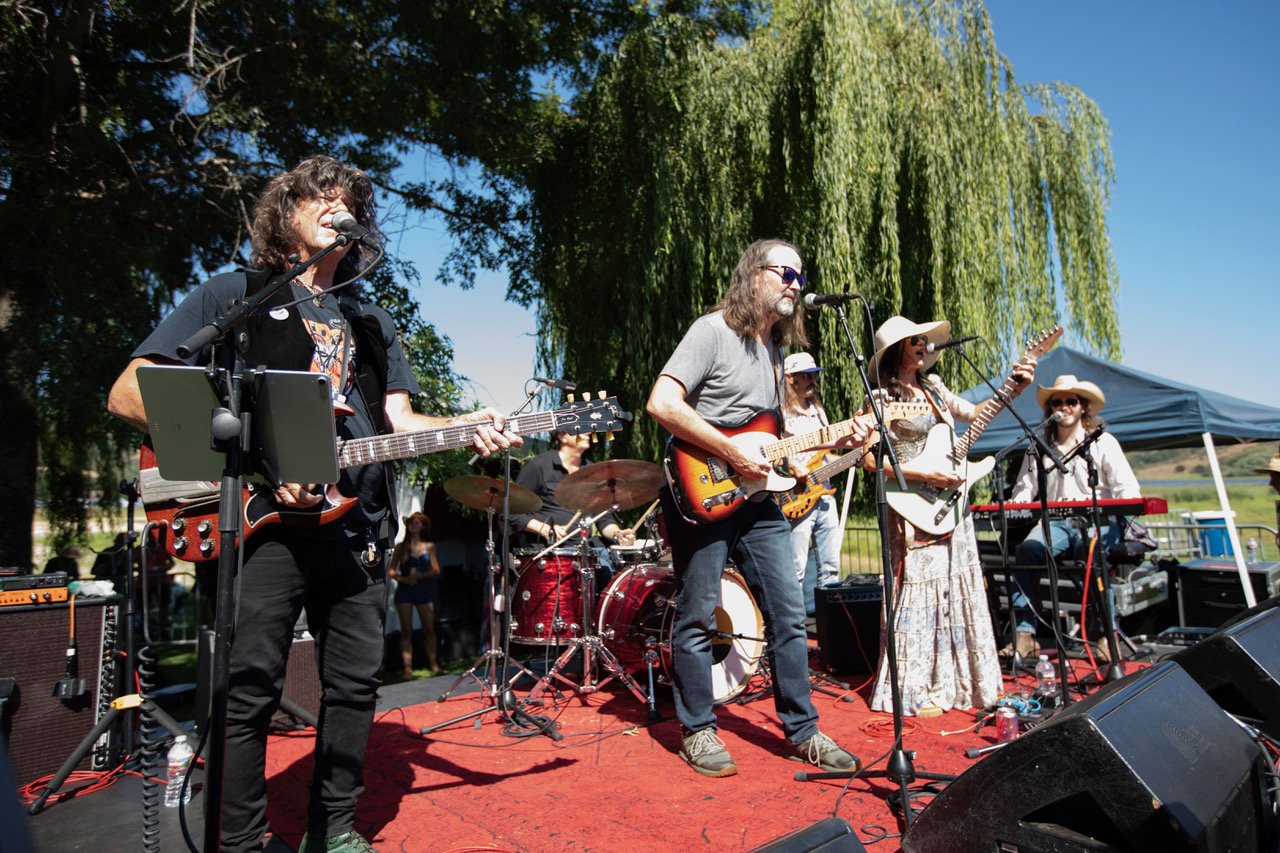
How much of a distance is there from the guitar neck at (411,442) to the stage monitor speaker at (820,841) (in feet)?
5.39

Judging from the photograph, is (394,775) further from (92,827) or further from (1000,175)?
(1000,175)

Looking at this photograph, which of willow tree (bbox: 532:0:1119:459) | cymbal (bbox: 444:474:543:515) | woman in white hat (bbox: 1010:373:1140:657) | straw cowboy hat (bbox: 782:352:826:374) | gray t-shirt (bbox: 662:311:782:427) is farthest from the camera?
willow tree (bbox: 532:0:1119:459)

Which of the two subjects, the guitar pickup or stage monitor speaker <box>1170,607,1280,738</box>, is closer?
stage monitor speaker <box>1170,607,1280,738</box>

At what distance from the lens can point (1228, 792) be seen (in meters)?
2.05

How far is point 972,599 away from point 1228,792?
2.42 m

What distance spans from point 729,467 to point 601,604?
2.14m

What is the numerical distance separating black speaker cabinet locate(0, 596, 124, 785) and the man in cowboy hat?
4.19 metres

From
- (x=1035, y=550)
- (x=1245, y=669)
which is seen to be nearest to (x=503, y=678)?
(x=1245, y=669)

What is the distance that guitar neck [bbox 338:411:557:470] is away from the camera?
2.56 m

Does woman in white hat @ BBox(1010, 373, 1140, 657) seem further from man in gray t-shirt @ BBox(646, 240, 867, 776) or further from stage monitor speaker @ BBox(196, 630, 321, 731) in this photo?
stage monitor speaker @ BBox(196, 630, 321, 731)

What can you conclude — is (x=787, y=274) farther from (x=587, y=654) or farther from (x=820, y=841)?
(x=587, y=654)

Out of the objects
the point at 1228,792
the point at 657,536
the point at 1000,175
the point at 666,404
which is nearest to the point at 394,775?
the point at 666,404

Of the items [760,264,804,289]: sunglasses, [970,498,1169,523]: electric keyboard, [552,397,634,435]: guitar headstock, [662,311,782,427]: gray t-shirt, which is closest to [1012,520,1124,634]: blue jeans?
[970,498,1169,523]: electric keyboard

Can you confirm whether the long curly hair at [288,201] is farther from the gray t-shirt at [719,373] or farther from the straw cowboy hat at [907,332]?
the straw cowboy hat at [907,332]
